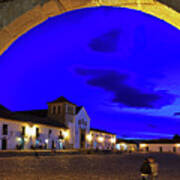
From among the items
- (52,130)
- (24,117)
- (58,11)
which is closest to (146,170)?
(58,11)

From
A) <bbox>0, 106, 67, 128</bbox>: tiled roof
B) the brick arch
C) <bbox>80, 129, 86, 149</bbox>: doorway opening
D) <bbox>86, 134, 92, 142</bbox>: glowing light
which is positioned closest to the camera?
the brick arch

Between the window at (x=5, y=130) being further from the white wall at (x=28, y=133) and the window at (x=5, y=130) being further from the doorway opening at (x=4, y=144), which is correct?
the doorway opening at (x=4, y=144)

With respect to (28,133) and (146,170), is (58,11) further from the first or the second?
(28,133)

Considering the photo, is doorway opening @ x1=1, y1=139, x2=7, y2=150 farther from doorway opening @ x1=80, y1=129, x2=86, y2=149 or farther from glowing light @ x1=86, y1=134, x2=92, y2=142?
glowing light @ x1=86, y1=134, x2=92, y2=142

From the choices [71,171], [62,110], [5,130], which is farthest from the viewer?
[62,110]

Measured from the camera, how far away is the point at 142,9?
272 cm

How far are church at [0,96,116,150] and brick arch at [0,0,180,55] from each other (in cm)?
2589

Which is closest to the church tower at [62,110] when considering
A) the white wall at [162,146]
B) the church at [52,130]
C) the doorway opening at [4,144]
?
the church at [52,130]

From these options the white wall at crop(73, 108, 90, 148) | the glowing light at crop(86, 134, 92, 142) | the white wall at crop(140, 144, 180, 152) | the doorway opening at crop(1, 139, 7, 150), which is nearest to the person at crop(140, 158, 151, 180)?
the doorway opening at crop(1, 139, 7, 150)

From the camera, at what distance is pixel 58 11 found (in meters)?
2.86

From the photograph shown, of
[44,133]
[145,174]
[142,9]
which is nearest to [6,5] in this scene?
[142,9]

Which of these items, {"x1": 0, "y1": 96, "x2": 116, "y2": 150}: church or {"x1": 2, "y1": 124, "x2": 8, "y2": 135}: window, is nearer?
{"x1": 2, "y1": 124, "x2": 8, "y2": 135}: window

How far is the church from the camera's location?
29130 millimetres

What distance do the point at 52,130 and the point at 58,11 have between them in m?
34.2
